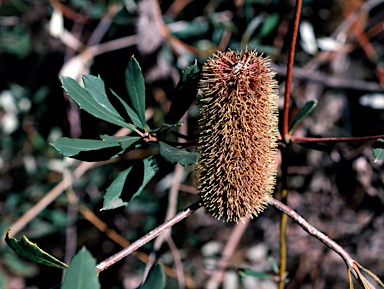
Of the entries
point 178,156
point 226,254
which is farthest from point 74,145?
point 226,254

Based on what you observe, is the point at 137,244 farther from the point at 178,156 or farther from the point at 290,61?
the point at 290,61

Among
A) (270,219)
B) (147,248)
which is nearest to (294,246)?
(270,219)

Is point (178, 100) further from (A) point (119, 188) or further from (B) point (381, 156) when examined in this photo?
(B) point (381, 156)

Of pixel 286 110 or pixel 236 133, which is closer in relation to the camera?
pixel 236 133

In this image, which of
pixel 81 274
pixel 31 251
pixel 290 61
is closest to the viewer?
pixel 81 274

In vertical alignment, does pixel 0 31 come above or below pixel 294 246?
above

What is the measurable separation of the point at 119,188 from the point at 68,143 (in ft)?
0.39

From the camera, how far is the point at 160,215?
1.81 m

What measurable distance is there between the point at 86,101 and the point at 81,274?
333 millimetres

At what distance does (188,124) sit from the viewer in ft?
5.95

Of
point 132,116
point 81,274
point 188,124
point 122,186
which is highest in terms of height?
point 188,124

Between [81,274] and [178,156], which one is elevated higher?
[178,156]

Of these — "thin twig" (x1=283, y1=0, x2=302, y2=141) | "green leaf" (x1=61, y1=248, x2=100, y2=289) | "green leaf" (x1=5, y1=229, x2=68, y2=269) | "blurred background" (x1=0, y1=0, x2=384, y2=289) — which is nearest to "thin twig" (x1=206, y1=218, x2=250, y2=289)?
"blurred background" (x1=0, y1=0, x2=384, y2=289)

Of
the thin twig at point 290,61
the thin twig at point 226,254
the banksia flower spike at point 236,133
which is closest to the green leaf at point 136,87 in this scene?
the banksia flower spike at point 236,133
